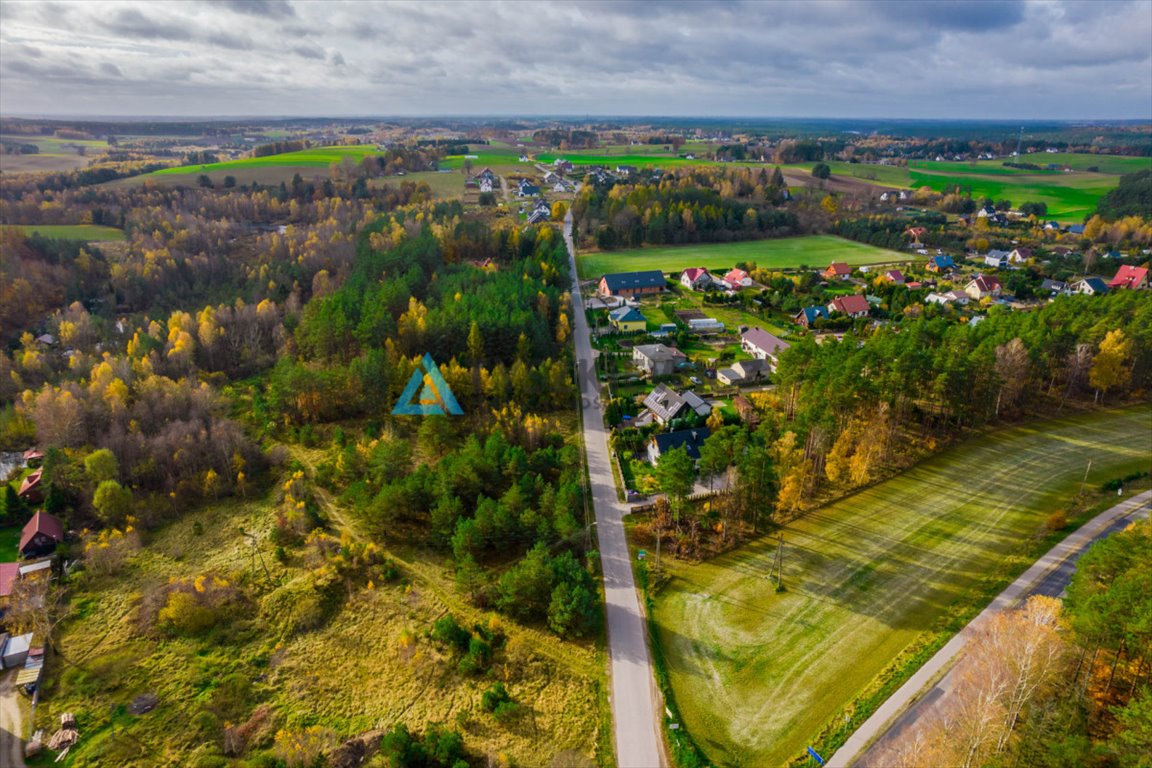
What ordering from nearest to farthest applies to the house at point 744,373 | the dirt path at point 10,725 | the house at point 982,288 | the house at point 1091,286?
the dirt path at point 10,725 → the house at point 744,373 → the house at point 1091,286 → the house at point 982,288

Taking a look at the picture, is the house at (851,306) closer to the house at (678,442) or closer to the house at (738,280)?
the house at (738,280)

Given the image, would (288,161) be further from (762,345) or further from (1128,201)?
(1128,201)

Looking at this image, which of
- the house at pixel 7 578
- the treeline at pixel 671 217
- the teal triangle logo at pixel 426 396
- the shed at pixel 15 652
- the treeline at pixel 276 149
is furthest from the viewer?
the treeline at pixel 276 149

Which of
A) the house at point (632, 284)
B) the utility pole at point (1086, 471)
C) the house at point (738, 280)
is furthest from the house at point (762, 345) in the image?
the utility pole at point (1086, 471)

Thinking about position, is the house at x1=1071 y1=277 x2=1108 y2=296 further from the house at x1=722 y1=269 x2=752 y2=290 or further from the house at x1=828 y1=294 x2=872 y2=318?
the house at x1=722 y1=269 x2=752 y2=290

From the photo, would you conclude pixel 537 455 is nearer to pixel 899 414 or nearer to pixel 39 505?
pixel 899 414

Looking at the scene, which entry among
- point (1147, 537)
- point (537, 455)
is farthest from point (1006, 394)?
point (537, 455)
